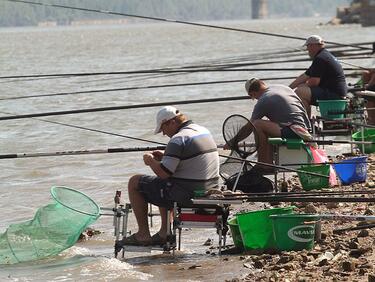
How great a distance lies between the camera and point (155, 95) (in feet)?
108

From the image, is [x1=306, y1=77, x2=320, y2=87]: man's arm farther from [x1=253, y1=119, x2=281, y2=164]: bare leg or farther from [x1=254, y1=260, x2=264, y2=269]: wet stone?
[x1=254, y1=260, x2=264, y2=269]: wet stone

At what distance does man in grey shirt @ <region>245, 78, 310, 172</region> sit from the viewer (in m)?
11.9

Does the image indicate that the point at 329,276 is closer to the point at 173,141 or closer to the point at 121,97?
the point at 173,141

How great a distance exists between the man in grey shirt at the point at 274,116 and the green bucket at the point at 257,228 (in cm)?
237

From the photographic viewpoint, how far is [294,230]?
920 centimetres

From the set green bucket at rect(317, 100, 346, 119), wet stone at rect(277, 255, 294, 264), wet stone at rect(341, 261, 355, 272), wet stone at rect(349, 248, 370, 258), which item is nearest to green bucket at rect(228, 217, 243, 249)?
wet stone at rect(277, 255, 294, 264)

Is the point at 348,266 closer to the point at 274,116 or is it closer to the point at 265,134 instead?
the point at 265,134

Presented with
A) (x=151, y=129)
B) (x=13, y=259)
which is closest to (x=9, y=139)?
(x=151, y=129)

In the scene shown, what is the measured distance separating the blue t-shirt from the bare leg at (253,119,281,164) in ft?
9.13

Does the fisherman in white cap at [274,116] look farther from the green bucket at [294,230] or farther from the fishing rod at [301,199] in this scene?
the green bucket at [294,230]

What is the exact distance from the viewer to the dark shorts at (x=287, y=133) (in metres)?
12.0

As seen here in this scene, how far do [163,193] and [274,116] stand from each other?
252 cm

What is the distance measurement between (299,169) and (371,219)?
2961mm

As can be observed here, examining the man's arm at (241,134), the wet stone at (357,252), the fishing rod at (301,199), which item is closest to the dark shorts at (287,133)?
the man's arm at (241,134)
